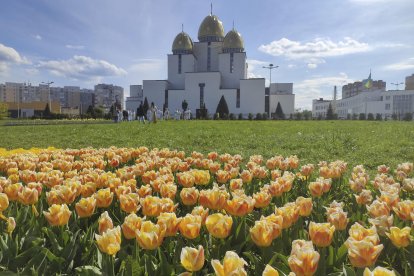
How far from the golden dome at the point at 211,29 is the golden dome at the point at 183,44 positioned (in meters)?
2.47

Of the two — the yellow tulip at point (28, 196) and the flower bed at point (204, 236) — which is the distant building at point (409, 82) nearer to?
the flower bed at point (204, 236)

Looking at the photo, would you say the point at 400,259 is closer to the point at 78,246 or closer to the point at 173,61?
the point at 78,246

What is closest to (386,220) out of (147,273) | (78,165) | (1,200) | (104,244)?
(147,273)

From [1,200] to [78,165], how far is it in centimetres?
203

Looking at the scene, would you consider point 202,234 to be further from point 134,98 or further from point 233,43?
point 134,98

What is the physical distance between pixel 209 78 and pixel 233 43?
772 centimetres

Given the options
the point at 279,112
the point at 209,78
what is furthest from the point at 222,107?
the point at 279,112

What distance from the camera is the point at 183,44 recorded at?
6856 centimetres

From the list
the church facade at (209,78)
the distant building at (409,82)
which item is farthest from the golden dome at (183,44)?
the distant building at (409,82)

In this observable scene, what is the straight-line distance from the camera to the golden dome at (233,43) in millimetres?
66188

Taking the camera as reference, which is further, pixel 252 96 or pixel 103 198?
pixel 252 96

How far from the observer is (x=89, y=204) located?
2209 millimetres

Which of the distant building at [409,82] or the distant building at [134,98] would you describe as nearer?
the distant building at [134,98]

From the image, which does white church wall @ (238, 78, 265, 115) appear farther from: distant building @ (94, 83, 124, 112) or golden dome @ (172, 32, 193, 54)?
distant building @ (94, 83, 124, 112)
